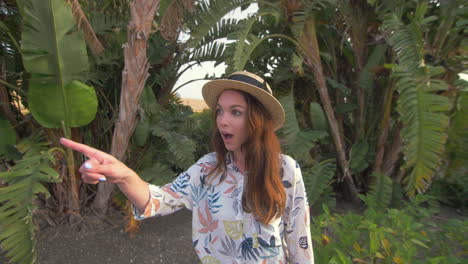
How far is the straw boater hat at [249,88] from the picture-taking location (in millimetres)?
1240

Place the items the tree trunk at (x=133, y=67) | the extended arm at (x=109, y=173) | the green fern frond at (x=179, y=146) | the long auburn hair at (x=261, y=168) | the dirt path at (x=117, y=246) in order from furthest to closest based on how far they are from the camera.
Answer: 1. the green fern frond at (x=179, y=146)
2. the dirt path at (x=117, y=246)
3. the tree trunk at (x=133, y=67)
4. the long auburn hair at (x=261, y=168)
5. the extended arm at (x=109, y=173)

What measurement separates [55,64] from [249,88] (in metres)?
2.13

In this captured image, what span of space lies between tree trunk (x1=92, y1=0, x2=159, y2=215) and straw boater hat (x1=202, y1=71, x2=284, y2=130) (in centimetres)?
167

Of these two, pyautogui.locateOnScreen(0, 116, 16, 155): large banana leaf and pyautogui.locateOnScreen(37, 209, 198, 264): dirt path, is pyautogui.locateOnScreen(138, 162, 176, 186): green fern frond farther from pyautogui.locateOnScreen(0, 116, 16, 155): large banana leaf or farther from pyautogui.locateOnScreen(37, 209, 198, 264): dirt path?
pyautogui.locateOnScreen(0, 116, 16, 155): large banana leaf

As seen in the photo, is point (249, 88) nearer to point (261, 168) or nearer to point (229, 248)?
point (261, 168)

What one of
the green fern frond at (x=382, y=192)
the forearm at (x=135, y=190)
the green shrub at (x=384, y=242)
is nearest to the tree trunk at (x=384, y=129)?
the green fern frond at (x=382, y=192)

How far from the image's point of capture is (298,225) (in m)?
1.28

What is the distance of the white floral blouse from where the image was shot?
1.23 metres

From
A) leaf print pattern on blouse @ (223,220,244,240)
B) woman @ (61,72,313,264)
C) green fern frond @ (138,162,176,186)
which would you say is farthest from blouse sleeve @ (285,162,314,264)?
green fern frond @ (138,162,176,186)

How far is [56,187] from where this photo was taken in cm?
348

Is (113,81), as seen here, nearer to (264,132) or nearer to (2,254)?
(2,254)

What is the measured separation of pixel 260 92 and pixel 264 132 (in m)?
0.19

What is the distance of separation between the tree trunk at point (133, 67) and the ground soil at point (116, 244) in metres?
1.03

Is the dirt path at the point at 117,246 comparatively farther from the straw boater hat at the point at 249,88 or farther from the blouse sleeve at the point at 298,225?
the straw boater hat at the point at 249,88
